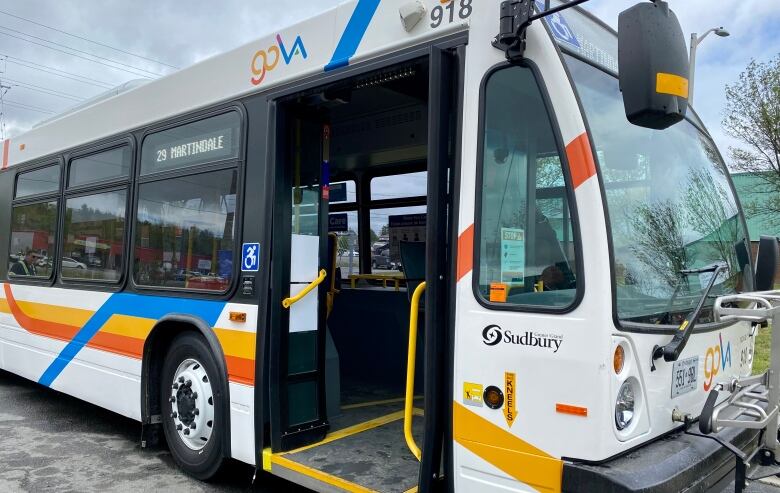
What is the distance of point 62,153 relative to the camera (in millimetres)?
6137

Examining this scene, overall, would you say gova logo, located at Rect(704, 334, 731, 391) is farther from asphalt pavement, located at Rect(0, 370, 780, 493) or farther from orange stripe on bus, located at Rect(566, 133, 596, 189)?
asphalt pavement, located at Rect(0, 370, 780, 493)

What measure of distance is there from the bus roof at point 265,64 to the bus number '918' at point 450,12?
0.03 meters

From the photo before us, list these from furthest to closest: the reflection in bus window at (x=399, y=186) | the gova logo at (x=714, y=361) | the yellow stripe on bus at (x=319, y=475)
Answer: the reflection in bus window at (x=399, y=186) < the yellow stripe on bus at (x=319, y=475) < the gova logo at (x=714, y=361)

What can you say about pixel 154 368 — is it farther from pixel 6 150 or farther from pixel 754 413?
pixel 6 150

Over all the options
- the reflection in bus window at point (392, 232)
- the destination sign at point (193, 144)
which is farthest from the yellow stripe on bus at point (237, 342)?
the reflection in bus window at point (392, 232)

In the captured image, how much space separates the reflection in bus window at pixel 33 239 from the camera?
248 inches

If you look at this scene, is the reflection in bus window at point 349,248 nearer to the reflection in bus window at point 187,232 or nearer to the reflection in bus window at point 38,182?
the reflection in bus window at point 187,232

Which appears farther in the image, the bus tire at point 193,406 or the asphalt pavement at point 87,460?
the asphalt pavement at point 87,460

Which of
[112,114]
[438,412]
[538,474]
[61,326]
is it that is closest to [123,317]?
[61,326]

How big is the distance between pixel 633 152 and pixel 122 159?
401 cm

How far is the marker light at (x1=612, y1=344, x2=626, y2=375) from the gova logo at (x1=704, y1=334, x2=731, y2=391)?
797 mm

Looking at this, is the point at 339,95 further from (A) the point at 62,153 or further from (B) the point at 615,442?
(A) the point at 62,153

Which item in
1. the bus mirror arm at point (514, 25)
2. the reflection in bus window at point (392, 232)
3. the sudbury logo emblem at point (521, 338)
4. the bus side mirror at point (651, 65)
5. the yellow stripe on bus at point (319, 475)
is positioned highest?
the bus mirror arm at point (514, 25)

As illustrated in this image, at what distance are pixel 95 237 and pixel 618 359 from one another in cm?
458
